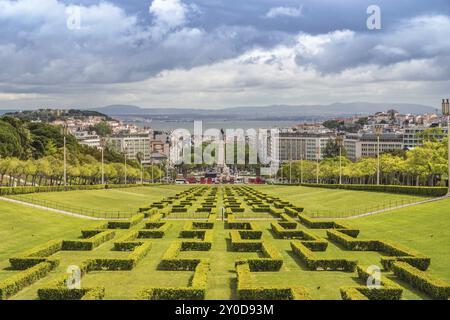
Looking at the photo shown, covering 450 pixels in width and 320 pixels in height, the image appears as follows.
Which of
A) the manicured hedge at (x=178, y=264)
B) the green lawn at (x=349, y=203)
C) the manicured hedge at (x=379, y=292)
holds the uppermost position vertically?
the manicured hedge at (x=379, y=292)

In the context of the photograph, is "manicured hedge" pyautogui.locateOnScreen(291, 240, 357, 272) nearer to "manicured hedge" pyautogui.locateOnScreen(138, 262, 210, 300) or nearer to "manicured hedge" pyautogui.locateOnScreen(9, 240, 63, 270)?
"manicured hedge" pyautogui.locateOnScreen(138, 262, 210, 300)

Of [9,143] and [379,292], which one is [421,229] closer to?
[379,292]

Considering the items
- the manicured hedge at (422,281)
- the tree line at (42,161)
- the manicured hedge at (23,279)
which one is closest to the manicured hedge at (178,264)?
the manicured hedge at (23,279)

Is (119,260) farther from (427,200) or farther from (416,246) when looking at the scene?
(427,200)

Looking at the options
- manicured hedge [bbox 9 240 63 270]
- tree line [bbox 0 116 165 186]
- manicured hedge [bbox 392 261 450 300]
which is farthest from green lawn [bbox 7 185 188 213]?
manicured hedge [bbox 392 261 450 300]

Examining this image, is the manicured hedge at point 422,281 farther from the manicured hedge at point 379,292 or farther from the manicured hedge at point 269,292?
the manicured hedge at point 269,292

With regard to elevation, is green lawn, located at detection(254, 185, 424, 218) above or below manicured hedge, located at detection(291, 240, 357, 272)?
below

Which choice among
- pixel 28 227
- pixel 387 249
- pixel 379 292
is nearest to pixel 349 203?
pixel 387 249
